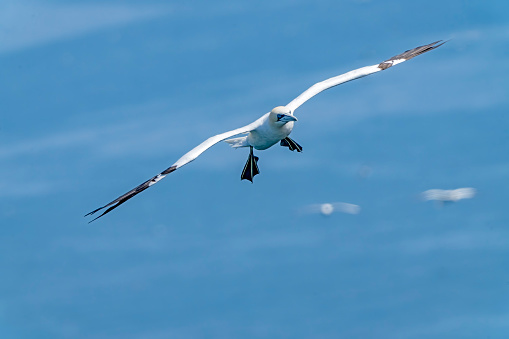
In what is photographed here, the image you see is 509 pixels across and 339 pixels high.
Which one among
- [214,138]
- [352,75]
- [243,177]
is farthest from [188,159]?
[352,75]

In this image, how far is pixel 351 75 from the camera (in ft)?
88.7

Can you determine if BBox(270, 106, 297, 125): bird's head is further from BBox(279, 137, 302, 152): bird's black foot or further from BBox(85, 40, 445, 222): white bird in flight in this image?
BBox(279, 137, 302, 152): bird's black foot

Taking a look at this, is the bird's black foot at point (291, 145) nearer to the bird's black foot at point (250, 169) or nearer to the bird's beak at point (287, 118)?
the bird's black foot at point (250, 169)

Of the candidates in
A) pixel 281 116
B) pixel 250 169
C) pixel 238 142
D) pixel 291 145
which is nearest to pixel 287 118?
pixel 281 116

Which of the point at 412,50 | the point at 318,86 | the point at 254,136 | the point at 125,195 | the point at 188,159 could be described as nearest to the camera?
the point at 125,195

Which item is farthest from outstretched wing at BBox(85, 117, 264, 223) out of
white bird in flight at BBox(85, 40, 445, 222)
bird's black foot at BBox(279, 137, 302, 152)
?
bird's black foot at BBox(279, 137, 302, 152)

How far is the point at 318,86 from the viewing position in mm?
26766

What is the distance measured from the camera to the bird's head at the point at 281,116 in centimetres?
2338

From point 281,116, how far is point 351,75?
471cm

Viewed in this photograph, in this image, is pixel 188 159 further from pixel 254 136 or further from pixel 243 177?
pixel 243 177

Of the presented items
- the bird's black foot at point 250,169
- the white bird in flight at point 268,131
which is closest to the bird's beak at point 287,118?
the white bird in flight at point 268,131

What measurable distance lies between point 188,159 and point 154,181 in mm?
1289

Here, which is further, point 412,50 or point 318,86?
point 412,50

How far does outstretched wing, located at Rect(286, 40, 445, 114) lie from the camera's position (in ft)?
86.0
